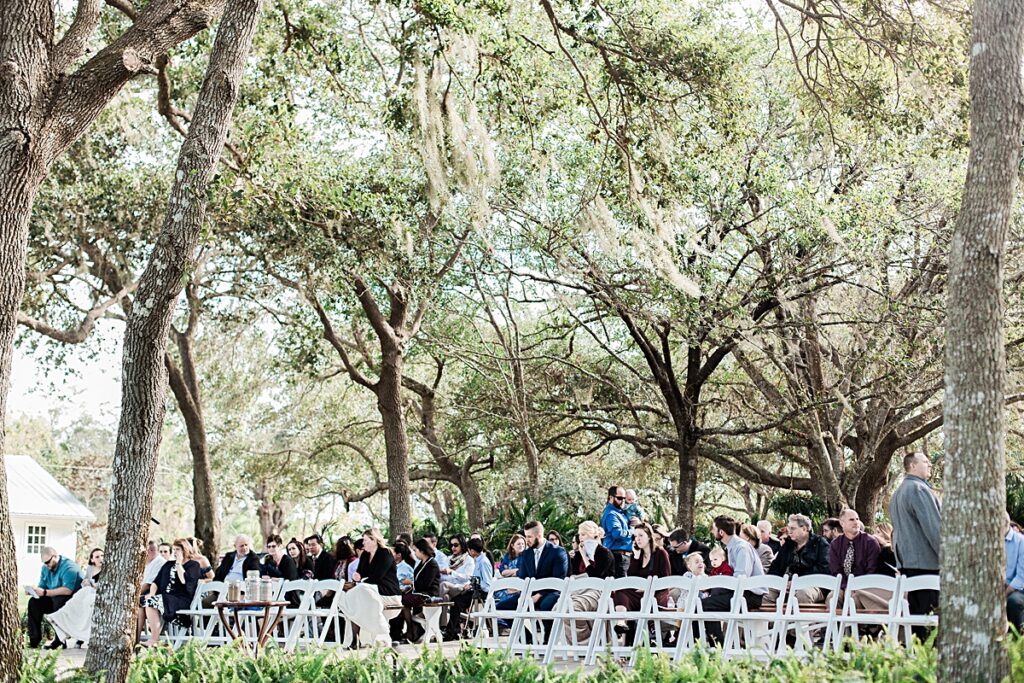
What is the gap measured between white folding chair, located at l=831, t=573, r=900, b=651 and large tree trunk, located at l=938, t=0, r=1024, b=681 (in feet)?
9.39

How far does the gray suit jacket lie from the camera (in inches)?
313

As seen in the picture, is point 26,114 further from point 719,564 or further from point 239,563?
point 239,563

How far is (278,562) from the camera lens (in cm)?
1350

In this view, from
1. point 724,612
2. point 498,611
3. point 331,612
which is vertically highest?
point 724,612

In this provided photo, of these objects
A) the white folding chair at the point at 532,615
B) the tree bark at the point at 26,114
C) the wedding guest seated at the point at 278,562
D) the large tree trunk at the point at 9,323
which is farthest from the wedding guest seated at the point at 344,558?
the tree bark at the point at 26,114

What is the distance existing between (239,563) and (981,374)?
11.1 m

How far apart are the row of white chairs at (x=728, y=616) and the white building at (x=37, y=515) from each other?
72.7 ft

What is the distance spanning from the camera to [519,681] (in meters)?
6.46

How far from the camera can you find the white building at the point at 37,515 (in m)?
28.7

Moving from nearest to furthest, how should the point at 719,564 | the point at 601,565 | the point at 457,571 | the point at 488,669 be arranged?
1. the point at 488,669
2. the point at 719,564
3. the point at 601,565
4. the point at 457,571

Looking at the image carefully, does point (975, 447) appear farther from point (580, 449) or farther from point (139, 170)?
point (580, 449)

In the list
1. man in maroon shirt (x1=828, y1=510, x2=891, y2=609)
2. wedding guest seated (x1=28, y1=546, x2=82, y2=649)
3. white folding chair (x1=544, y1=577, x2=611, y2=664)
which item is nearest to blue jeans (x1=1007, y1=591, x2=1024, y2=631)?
man in maroon shirt (x1=828, y1=510, x2=891, y2=609)

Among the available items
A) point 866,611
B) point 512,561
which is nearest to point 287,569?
point 512,561

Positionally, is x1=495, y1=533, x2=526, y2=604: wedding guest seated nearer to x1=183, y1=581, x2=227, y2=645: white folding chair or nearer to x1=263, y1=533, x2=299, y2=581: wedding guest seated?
x1=263, y1=533, x2=299, y2=581: wedding guest seated
